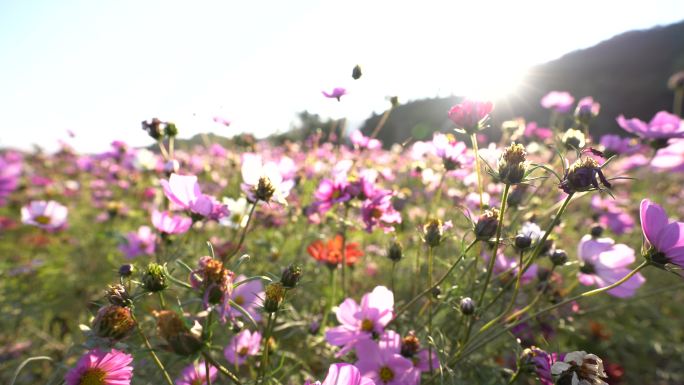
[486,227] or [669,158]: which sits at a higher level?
[486,227]

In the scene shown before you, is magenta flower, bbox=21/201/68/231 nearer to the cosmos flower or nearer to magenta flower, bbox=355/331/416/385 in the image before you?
the cosmos flower

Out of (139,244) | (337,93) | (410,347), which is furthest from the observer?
(139,244)

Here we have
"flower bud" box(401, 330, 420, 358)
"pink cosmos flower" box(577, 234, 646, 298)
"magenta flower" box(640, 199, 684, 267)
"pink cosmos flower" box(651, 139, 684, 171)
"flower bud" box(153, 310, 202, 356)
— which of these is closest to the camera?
"flower bud" box(153, 310, 202, 356)

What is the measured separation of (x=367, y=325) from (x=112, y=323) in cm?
51

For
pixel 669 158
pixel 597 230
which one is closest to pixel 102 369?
pixel 597 230

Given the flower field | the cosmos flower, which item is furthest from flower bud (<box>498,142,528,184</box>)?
the cosmos flower

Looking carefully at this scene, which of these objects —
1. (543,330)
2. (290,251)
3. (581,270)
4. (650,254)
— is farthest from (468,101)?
(290,251)

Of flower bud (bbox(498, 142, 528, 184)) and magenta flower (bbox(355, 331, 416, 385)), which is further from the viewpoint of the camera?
magenta flower (bbox(355, 331, 416, 385))

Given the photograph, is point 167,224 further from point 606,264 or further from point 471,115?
point 606,264

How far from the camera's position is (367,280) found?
77.1 inches

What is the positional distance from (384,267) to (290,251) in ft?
1.79

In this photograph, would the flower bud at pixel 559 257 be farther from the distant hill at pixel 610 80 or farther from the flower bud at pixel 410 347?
the distant hill at pixel 610 80

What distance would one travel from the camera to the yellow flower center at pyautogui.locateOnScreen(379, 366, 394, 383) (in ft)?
2.52

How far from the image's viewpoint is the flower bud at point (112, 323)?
524 millimetres
